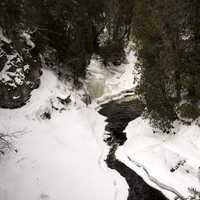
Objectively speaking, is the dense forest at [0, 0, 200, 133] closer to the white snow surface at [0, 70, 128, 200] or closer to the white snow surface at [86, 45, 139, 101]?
the white snow surface at [86, 45, 139, 101]

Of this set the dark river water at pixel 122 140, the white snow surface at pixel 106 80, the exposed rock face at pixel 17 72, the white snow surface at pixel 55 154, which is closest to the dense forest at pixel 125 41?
the exposed rock face at pixel 17 72

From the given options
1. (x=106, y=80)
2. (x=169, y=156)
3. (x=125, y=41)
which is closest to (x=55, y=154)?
(x=169, y=156)

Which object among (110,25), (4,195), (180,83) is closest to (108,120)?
(180,83)

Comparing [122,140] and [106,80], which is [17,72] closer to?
[122,140]

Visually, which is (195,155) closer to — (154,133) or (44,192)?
(154,133)

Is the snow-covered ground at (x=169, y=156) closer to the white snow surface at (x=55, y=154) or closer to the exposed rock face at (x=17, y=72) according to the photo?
the white snow surface at (x=55, y=154)

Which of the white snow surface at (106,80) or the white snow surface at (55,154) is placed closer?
the white snow surface at (55,154)

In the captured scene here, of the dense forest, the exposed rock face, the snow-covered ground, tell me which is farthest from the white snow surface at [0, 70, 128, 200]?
the dense forest
